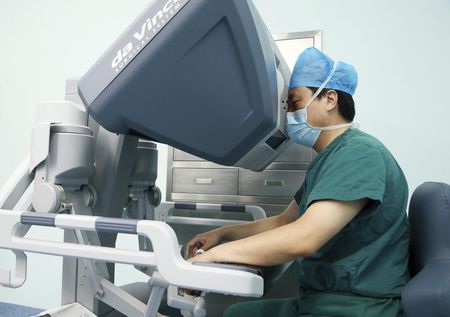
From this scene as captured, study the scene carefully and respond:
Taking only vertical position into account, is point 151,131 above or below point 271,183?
above

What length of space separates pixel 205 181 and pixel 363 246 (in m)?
0.98

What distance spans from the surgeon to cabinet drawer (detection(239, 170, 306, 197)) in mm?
519

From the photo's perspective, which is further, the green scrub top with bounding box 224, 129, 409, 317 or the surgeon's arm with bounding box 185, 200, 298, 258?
the surgeon's arm with bounding box 185, 200, 298, 258

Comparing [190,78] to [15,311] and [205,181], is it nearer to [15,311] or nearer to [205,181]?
[205,181]

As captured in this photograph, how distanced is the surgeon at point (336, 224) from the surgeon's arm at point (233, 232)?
0.21 meters

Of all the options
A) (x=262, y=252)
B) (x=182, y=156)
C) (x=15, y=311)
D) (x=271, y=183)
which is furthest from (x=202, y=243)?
(x=15, y=311)

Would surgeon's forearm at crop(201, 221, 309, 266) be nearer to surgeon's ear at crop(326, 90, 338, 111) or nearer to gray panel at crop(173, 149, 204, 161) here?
surgeon's ear at crop(326, 90, 338, 111)

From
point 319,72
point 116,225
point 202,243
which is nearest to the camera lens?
point 116,225

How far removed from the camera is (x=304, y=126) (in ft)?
3.76

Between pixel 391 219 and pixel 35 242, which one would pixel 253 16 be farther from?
pixel 35 242

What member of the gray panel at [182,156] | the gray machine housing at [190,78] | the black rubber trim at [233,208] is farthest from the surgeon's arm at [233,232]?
the gray panel at [182,156]

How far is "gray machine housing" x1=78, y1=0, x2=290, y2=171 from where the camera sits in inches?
34.3

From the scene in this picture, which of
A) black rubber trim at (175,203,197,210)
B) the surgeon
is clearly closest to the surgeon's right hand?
the surgeon

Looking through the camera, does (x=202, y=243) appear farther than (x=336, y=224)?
Yes
